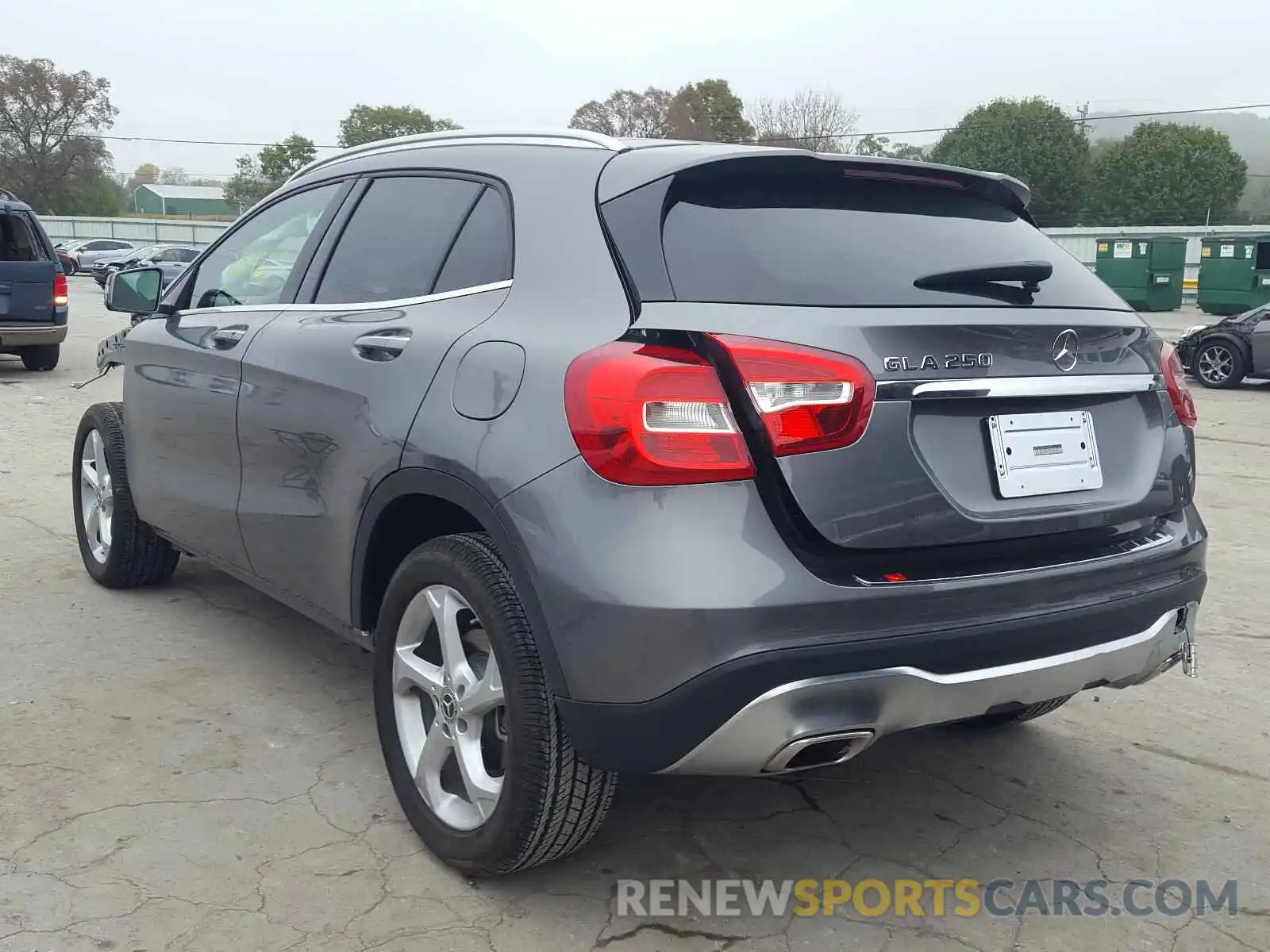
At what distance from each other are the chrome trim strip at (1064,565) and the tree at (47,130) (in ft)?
260

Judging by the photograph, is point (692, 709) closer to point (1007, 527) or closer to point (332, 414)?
point (1007, 527)

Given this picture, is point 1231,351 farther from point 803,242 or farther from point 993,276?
point 803,242

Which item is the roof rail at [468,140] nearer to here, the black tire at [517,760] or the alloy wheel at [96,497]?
the black tire at [517,760]

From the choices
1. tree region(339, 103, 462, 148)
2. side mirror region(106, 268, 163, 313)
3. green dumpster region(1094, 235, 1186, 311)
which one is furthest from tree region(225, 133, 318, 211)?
side mirror region(106, 268, 163, 313)

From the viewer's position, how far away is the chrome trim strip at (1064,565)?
2324 mm

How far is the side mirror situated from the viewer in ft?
14.9

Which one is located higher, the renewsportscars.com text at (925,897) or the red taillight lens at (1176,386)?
the red taillight lens at (1176,386)

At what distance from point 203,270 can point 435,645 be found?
7.22 feet

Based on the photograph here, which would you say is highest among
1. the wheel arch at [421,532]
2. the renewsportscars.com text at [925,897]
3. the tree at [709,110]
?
the tree at [709,110]

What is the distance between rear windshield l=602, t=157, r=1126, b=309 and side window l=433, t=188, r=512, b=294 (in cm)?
34

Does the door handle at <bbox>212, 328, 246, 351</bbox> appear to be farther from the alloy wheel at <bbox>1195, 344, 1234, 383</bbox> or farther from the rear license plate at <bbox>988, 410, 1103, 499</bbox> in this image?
the alloy wheel at <bbox>1195, 344, 1234, 383</bbox>

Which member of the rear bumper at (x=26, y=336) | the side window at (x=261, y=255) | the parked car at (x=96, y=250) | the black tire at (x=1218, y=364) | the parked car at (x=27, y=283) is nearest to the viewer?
the side window at (x=261, y=255)

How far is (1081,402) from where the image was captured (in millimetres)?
2609

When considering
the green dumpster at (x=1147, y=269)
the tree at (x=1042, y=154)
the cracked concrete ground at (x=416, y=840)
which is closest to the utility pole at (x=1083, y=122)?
the tree at (x=1042, y=154)
